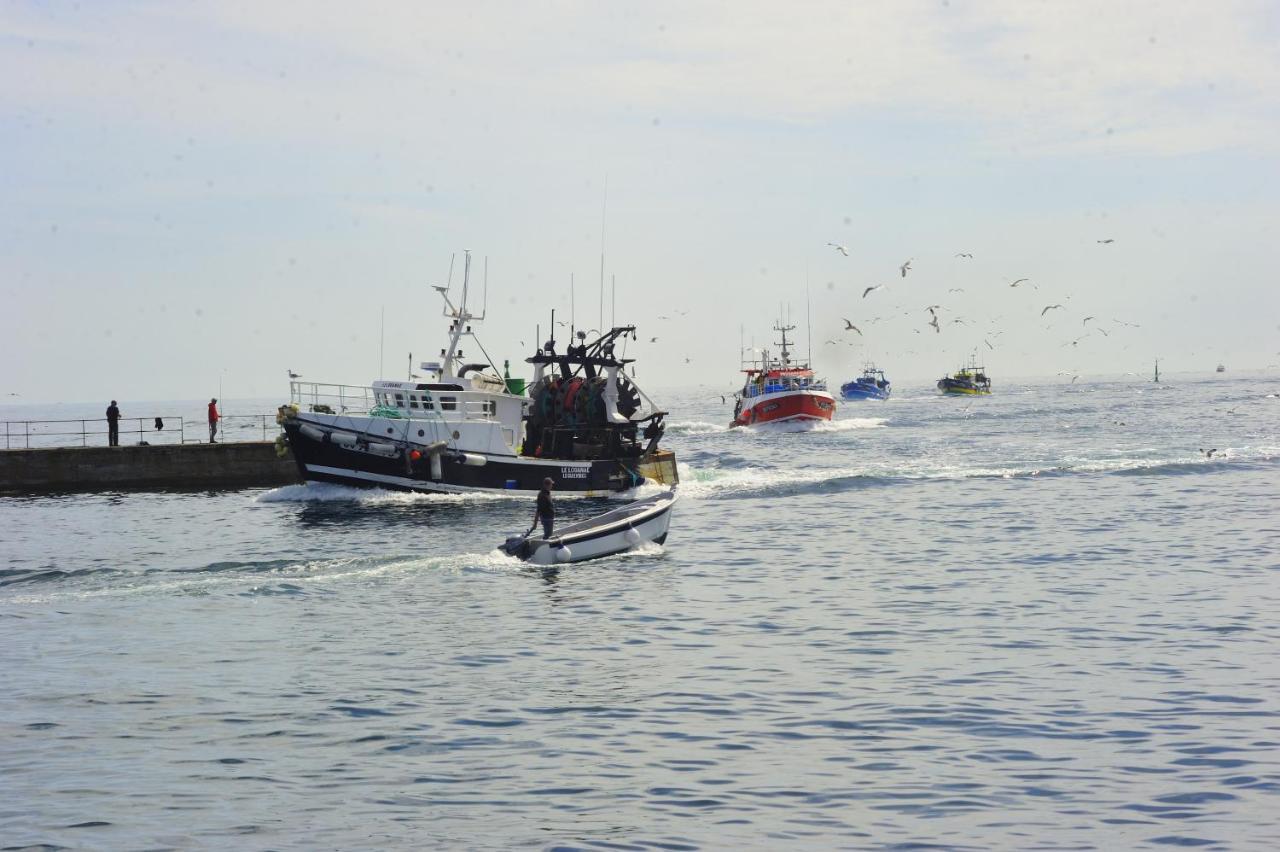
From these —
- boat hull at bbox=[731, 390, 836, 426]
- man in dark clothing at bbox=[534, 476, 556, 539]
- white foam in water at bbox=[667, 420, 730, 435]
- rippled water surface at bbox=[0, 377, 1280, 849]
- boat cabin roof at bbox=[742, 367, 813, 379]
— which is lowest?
rippled water surface at bbox=[0, 377, 1280, 849]

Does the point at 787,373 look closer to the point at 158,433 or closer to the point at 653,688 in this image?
the point at 158,433

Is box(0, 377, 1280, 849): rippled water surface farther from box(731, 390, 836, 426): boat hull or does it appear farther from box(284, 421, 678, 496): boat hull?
box(731, 390, 836, 426): boat hull

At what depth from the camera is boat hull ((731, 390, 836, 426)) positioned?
103 metres

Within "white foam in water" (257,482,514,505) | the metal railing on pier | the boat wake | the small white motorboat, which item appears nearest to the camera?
the small white motorboat

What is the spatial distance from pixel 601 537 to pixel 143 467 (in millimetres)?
30986

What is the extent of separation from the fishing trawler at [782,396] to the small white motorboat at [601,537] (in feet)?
220

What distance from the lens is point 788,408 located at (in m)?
103

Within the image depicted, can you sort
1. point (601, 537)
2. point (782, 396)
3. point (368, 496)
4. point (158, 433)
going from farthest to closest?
point (158, 433)
point (782, 396)
point (368, 496)
point (601, 537)

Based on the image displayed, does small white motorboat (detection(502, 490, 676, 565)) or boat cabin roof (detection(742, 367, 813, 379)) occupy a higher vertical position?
boat cabin roof (detection(742, 367, 813, 379))

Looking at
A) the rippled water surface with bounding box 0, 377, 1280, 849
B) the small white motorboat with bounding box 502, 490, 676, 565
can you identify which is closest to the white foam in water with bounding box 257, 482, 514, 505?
the rippled water surface with bounding box 0, 377, 1280, 849

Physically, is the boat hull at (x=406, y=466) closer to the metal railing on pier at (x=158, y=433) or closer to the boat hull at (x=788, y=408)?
the metal railing on pier at (x=158, y=433)

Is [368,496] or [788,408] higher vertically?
[788,408]

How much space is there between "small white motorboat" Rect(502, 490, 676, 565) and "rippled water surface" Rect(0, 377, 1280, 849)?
2.27ft

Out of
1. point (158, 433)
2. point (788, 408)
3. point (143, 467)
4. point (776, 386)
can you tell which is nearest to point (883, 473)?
point (143, 467)
